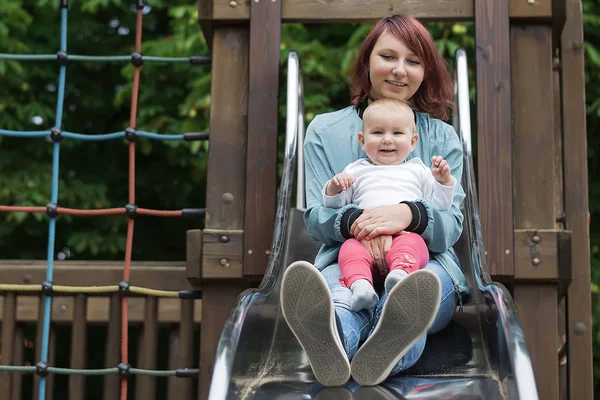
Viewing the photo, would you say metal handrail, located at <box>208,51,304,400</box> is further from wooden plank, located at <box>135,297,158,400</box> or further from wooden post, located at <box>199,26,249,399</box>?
wooden plank, located at <box>135,297,158,400</box>

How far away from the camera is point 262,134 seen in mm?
3379

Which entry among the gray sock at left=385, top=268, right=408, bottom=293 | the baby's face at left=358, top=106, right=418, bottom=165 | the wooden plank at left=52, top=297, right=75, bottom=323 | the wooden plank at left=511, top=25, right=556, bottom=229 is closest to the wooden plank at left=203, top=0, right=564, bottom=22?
the wooden plank at left=511, top=25, right=556, bottom=229

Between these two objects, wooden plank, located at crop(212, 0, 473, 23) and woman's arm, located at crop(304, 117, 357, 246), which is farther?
wooden plank, located at crop(212, 0, 473, 23)

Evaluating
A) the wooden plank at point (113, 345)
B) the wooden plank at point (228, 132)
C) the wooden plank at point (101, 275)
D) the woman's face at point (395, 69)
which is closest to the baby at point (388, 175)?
the woman's face at point (395, 69)

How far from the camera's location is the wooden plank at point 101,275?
3.74 metres

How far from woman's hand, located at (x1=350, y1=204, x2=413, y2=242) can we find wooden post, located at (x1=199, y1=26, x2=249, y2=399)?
79cm

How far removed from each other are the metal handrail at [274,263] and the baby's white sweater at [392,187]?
244mm

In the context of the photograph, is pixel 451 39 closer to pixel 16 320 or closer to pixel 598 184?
pixel 598 184

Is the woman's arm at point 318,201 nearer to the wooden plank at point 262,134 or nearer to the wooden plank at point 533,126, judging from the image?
the wooden plank at point 262,134

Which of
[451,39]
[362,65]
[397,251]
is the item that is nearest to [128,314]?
[362,65]

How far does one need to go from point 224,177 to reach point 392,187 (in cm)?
86

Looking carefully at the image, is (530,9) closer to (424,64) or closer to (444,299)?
(424,64)

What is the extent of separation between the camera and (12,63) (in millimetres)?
6379

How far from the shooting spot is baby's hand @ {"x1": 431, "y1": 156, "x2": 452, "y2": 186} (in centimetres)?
258
